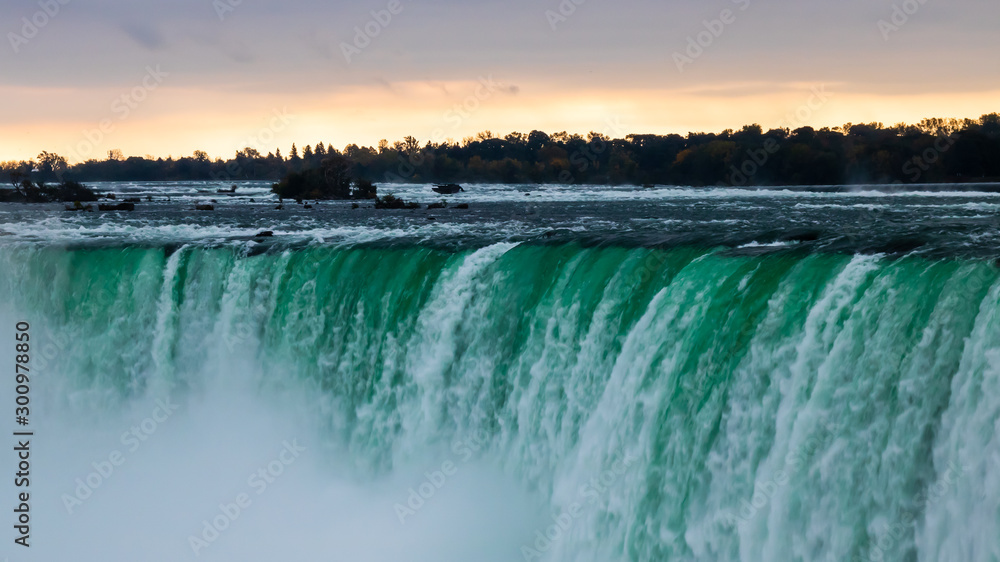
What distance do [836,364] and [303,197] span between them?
50.0 m

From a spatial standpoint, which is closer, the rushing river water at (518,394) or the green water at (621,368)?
the green water at (621,368)

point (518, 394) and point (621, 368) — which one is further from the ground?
point (621, 368)

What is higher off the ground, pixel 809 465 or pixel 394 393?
pixel 809 465

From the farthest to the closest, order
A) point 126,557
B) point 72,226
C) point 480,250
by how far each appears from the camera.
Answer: point 72,226, point 480,250, point 126,557

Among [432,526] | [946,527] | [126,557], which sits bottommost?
[126,557]

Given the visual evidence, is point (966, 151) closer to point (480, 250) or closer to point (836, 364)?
point (480, 250)

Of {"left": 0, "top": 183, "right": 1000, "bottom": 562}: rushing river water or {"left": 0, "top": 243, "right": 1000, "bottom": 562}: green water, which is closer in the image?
{"left": 0, "top": 243, "right": 1000, "bottom": 562}: green water

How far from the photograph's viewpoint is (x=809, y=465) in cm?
880

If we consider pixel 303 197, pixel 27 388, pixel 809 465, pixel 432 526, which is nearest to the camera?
pixel 809 465

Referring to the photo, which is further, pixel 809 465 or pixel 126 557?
pixel 126 557

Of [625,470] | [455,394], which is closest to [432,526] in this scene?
[455,394]

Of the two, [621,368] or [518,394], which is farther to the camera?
[518,394]

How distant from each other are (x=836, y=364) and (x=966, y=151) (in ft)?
158

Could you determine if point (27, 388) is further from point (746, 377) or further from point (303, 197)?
point (303, 197)
